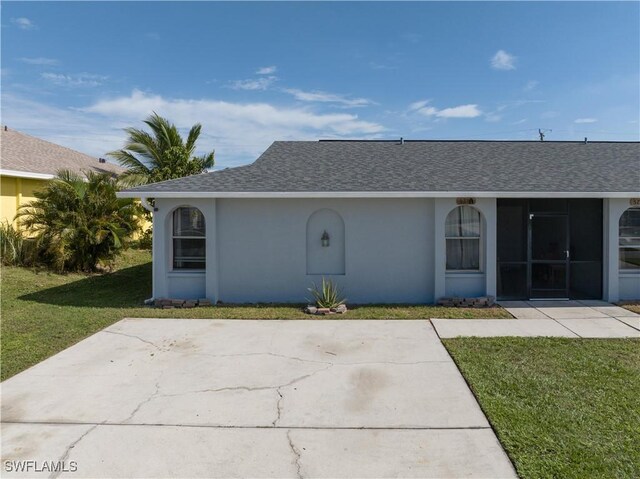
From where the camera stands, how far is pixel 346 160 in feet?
38.6

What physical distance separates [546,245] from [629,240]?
195cm

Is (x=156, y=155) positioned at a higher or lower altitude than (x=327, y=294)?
higher

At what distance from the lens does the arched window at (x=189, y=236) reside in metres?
9.95

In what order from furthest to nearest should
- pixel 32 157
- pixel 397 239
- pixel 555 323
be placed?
1. pixel 32 157
2. pixel 397 239
3. pixel 555 323

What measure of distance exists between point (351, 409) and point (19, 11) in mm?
11430

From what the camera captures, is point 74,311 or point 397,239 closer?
point 74,311

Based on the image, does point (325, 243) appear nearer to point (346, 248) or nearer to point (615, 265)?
point (346, 248)

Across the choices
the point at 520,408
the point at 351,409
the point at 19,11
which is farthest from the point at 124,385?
the point at 19,11

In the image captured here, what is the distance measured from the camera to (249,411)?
4.57 m

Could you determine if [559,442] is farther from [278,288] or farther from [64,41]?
[64,41]

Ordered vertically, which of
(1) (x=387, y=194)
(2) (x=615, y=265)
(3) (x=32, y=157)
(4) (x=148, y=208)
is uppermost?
(3) (x=32, y=157)

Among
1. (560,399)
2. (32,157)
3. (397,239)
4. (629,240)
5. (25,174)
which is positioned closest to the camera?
(560,399)

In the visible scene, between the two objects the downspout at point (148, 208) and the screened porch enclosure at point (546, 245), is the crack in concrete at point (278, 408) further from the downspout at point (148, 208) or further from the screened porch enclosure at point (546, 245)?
the screened porch enclosure at point (546, 245)

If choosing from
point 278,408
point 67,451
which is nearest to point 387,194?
point 278,408
